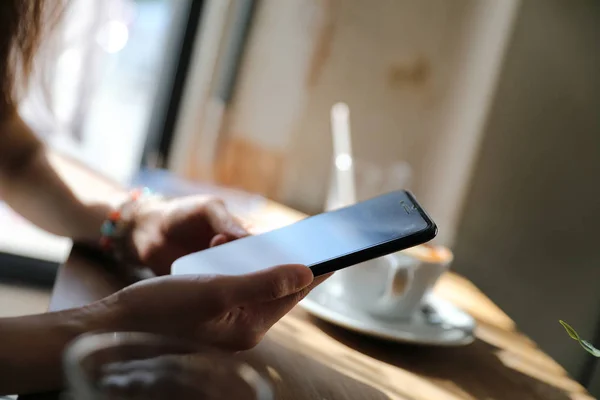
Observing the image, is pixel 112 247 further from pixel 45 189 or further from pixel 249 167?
pixel 249 167

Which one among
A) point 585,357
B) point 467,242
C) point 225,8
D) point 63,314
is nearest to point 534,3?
point 467,242

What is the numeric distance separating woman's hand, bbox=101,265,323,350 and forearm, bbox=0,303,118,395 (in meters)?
0.01

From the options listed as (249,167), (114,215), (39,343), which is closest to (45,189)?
(114,215)

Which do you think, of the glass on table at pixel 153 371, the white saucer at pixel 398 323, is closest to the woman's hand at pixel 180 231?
the white saucer at pixel 398 323

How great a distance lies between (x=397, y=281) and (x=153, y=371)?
335mm

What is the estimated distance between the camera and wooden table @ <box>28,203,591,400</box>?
0.47m

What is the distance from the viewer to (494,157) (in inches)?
50.1

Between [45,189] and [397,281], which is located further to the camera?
[45,189]

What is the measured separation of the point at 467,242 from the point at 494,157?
7.0 inches

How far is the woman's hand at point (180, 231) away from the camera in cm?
62

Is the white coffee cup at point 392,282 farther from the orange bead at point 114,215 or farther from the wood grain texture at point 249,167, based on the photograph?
the wood grain texture at point 249,167

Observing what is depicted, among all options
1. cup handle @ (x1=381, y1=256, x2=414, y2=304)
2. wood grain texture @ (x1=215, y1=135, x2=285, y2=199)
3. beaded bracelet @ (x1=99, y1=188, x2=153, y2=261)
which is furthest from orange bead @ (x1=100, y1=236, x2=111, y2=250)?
wood grain texture @ (x1=215, y1=135, x2=285, y2=199)

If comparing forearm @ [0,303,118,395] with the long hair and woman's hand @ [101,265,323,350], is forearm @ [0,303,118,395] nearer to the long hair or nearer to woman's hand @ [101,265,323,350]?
woman's hand @ [101,265,323,350]

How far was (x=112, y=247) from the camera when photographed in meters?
0.66
